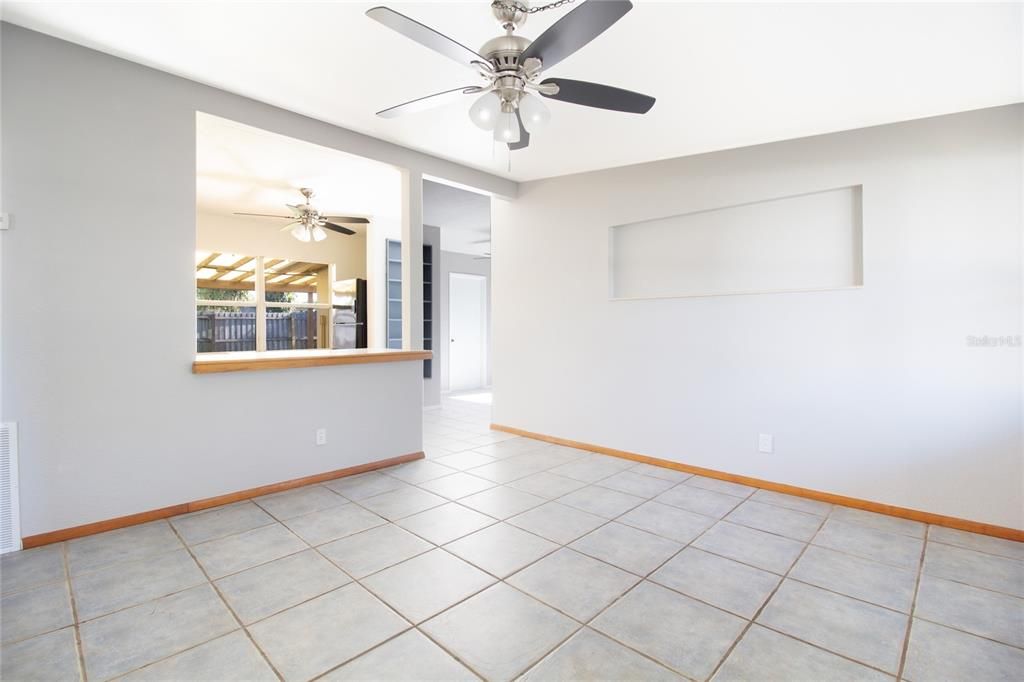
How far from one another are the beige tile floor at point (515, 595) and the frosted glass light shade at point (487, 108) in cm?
206

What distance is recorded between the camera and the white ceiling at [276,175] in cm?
346

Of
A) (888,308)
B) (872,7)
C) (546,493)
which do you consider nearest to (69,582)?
(546,493)

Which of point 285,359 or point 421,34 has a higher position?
point 421,34

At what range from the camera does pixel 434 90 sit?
277cm

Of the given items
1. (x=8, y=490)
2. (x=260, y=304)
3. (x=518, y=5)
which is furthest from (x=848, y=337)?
(x=260, y=304)

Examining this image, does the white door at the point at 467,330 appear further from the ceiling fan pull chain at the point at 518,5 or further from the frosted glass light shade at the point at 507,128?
the ceiling fan pull chain at the point at 518,5

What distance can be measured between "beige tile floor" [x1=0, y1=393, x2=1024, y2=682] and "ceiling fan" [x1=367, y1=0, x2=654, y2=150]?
2086mm

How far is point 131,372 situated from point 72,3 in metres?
1.75

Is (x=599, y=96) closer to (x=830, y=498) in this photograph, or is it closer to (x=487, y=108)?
(x=487, y=108)

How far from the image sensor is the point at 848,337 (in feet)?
10.0

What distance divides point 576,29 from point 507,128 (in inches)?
24.8

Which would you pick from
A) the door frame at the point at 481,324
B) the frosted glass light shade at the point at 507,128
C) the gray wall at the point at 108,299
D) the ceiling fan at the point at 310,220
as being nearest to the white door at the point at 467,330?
the door frame at the point at 481,324

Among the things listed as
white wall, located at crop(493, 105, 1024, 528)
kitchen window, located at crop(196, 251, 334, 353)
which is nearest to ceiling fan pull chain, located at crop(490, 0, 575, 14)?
white wall, located at crop(493, 105, 1024, 528)

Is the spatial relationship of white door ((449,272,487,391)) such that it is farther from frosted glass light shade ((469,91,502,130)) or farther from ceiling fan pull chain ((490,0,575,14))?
ceiling fan pull chain ((490,0,575,14))
